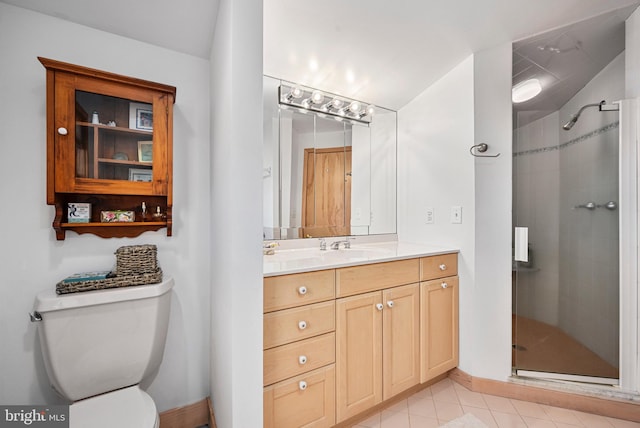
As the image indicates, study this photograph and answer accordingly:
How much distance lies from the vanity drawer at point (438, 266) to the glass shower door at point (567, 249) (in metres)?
0.36

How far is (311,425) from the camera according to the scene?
1.25 meters

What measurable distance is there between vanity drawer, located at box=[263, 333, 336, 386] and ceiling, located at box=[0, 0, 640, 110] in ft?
5.09

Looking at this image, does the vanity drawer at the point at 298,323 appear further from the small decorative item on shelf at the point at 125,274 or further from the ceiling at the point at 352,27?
the ceiling at the point at 352,27

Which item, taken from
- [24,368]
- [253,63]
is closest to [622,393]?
[253,63]

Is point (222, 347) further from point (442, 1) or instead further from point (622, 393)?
point (622, 393)

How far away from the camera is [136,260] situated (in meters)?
1.27

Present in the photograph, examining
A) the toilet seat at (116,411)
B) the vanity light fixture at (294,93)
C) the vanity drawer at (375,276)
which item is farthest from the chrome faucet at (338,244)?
the toilet seat at (116,411)

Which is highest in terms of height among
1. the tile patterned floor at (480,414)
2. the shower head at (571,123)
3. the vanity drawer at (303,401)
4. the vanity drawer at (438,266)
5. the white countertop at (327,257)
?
the shower head at (571,123)

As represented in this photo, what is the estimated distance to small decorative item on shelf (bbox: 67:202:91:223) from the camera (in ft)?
3.92

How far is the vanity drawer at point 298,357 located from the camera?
114 cm

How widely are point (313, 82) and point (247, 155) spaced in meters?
1.23

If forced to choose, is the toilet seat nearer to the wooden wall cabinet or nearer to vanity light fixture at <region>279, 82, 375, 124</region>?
the wooden wall cabinet

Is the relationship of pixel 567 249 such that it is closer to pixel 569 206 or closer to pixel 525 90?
pixel 569 206

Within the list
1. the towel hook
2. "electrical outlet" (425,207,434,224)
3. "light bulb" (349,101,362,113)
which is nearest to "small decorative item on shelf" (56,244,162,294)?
"light bulb" (349,101,362,113)
